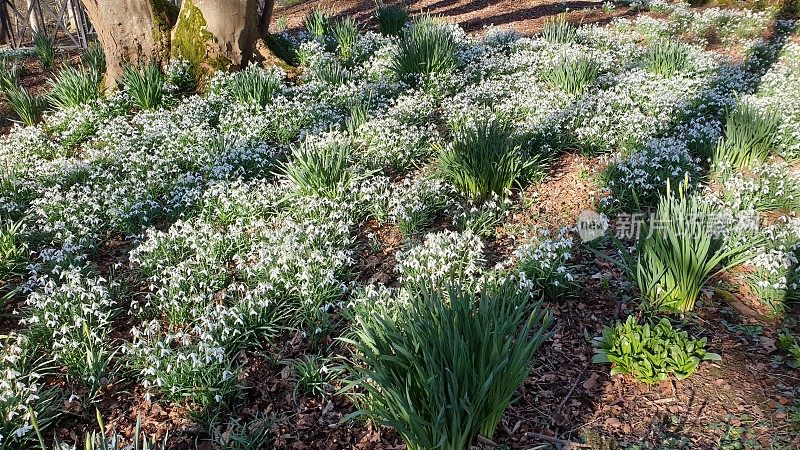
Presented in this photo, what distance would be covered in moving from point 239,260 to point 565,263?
117 inches

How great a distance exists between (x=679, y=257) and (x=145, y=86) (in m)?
7.45

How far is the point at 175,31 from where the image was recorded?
8.72m

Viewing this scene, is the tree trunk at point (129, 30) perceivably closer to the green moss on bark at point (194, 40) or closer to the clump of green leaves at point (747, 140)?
the green moss on bark at point (194, 40)

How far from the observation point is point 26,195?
6086mm

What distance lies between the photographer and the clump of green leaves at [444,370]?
9.52ft

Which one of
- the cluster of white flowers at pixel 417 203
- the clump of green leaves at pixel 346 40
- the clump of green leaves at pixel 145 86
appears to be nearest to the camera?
the cluster of white flowers at pixel 417 203

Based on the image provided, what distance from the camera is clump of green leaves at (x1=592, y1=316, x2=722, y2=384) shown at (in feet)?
11.8

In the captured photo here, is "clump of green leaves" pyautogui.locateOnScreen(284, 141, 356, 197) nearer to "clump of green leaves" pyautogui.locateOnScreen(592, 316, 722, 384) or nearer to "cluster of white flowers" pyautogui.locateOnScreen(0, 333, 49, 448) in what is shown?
"cluster of white flowers" pyautogui.locateOnScreen(0, 333, 49, 448)

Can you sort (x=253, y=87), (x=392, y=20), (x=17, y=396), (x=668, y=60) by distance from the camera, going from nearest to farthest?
(x=17, y=396) < (x=253, y=87) < (x=668, y=60) < (x=392, y=20)

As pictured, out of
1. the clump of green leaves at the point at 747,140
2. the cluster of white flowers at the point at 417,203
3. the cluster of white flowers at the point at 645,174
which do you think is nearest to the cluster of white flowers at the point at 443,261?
the cluster of white flowers at the point at 417,203

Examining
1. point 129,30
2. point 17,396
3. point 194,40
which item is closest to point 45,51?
point 129,30

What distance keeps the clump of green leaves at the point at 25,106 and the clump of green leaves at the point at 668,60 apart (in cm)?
953

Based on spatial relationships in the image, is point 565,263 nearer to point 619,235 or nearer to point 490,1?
point 619,235

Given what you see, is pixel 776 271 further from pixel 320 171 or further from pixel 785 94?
pixel 785 94
